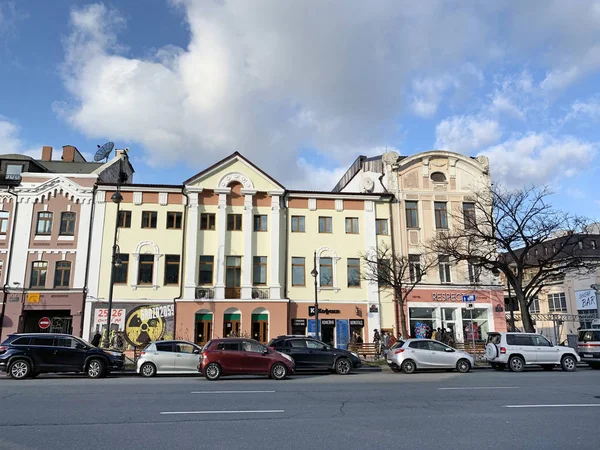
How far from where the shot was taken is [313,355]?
19.6 meters

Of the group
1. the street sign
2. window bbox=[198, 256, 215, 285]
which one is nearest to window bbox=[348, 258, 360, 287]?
window bbox=[198, 256, 215, 285]

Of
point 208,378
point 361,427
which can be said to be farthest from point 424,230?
point 361,427

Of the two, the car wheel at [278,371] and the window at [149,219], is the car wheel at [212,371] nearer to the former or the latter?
the car wheel at [278,371]

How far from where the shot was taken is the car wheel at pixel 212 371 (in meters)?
16.9

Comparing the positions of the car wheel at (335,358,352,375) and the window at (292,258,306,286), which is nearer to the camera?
the car wheel at (335,358,352,375)

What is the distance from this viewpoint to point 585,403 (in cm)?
1070

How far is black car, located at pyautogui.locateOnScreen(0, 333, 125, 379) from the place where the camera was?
16.9m

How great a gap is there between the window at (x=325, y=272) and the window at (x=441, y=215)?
8.59 meters

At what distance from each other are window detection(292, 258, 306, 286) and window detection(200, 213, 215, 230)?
19.8 ft

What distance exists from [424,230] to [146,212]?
64.0 ft

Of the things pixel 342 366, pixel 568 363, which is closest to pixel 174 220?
pixel 342 366

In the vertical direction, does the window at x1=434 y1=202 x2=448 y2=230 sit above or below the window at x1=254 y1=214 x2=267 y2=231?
above

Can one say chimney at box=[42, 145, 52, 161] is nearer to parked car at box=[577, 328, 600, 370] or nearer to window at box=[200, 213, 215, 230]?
window at box=[200, 213, 215, 230]

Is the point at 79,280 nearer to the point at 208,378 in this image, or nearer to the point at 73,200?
the point at 73,200
